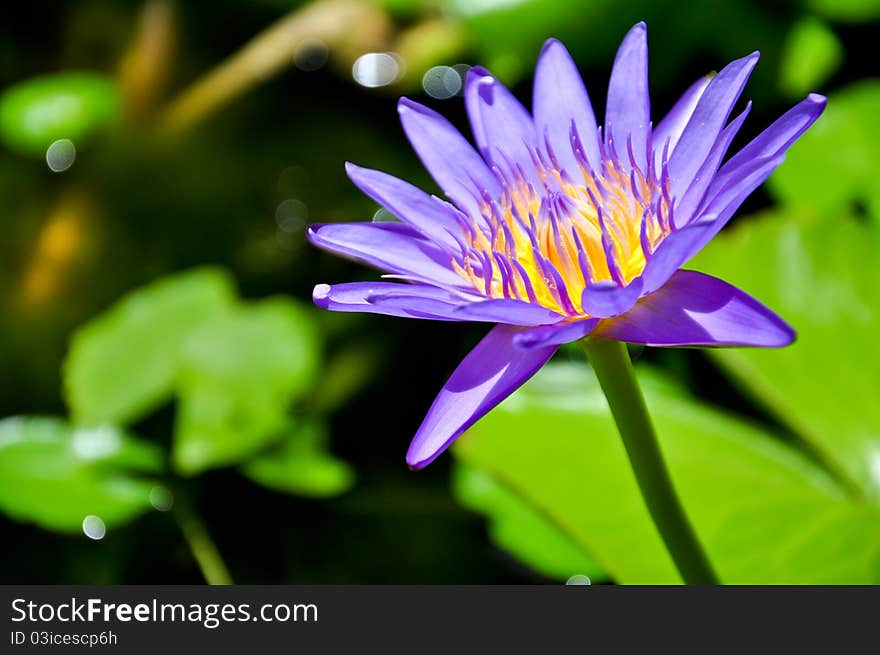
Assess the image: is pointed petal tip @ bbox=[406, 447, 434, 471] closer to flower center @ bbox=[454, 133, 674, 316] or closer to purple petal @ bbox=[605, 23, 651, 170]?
flower center @ bbox=[454, 133, 674, 316]

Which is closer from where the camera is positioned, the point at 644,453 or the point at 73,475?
the point at 644,453

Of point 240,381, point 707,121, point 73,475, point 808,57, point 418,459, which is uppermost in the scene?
point 808,57

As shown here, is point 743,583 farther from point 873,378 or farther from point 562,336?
point 562,336

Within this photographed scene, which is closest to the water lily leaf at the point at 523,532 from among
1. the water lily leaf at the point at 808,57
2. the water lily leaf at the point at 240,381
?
the water lily leaf at the point at 240,381

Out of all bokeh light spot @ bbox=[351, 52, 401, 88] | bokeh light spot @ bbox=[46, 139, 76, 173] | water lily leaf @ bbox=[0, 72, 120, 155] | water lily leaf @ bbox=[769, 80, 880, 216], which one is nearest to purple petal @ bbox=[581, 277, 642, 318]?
water lily leaf @ bbox=[769, 80, 880, 216]

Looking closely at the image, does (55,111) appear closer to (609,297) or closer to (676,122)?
(676,122)

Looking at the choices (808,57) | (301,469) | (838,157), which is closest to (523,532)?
(301,469)
